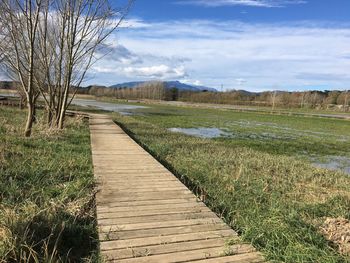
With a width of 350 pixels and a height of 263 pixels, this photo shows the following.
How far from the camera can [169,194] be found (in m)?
5.82

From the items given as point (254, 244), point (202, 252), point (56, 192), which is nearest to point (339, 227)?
point (254, 244)

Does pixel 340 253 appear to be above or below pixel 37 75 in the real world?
below

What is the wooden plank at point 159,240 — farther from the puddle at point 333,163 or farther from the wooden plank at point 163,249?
the puddle at point 333,163

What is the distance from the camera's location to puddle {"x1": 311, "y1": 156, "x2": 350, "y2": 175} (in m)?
12.8

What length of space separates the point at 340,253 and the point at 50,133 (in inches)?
428

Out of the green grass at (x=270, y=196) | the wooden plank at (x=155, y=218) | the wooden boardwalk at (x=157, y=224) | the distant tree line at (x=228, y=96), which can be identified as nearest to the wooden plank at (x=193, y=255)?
the wooden boardwalk at (x=157, y=224)

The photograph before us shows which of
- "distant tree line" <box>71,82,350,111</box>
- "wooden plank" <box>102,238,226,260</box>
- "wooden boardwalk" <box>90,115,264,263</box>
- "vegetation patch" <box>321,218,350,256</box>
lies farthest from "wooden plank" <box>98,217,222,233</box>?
"distant tree line" <box>71,82,350,111</box>

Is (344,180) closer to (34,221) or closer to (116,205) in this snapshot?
(116,205)

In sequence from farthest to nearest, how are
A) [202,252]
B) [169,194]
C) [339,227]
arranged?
1. [169,194]
2. [339,227]
3. [202,252]

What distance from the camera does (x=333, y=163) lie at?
13797 millimetres

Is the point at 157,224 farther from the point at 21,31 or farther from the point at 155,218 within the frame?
the point at 21,31

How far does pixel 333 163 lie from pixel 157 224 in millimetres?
11264

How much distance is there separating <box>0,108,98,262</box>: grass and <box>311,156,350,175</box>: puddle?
854 centimetres

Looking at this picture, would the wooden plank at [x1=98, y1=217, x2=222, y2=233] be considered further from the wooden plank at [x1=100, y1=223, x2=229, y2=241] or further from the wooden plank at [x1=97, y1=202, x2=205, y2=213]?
the wooden plank at [x1=97, y1=202, x2=205, y2=213]
